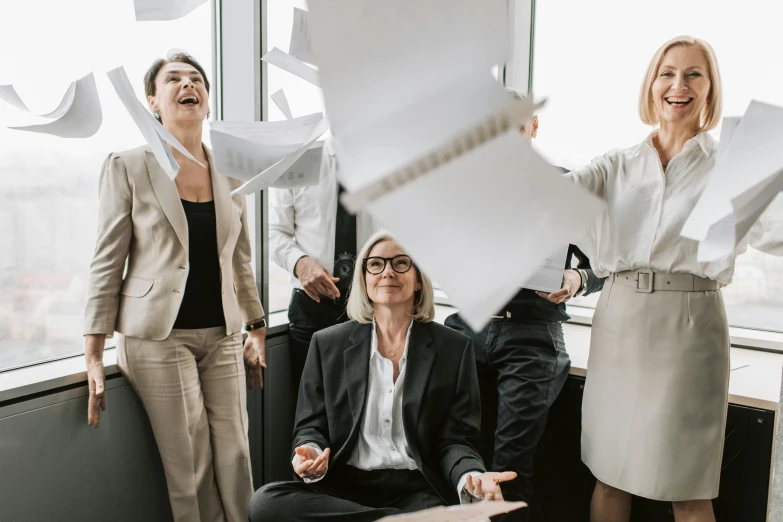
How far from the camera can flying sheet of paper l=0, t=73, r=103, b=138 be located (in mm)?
410

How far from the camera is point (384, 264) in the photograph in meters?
1.96

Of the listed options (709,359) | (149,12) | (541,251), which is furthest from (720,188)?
(709,359)

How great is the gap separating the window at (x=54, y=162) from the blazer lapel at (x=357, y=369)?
792 millimetres

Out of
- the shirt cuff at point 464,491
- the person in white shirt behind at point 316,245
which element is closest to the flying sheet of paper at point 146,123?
the shirt cuff at point 464,491

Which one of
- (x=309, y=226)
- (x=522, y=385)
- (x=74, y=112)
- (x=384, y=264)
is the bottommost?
(x=522, y=385)

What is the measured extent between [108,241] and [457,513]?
1.66 meters

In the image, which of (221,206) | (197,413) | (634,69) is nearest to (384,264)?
(221,206)

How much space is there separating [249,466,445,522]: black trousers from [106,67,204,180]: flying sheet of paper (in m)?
1.48

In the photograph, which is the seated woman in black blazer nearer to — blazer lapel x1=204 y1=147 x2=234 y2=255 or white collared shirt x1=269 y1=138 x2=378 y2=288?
white collared shirt x1=269 y1=138 x2=378 y2=288

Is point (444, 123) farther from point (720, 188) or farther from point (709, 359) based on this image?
point (709, 359)

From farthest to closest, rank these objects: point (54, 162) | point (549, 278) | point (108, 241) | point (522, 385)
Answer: point (522, 385)
point (54, 162)
point (108, 241)
point (549, 278)

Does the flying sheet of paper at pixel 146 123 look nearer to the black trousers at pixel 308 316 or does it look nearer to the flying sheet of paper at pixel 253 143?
the flying sheet of paper at pixel 253 143

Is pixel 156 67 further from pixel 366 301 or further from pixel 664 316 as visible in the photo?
pixel 664 316

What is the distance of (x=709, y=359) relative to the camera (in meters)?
1.57
